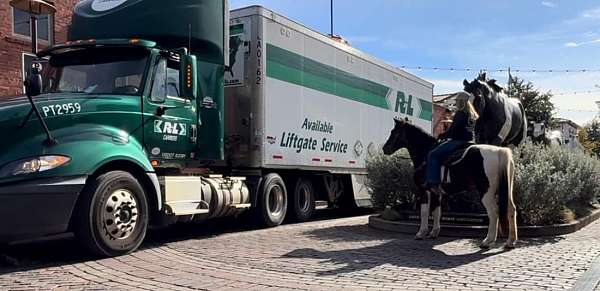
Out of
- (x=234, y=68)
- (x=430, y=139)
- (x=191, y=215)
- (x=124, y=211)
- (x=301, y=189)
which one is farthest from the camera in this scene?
(x=301, y=189)

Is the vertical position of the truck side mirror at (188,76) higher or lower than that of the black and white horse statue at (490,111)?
higher

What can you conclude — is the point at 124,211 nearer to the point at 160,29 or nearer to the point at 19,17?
the point at 160,29

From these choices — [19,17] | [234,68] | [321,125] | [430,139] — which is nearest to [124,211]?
[234,68]

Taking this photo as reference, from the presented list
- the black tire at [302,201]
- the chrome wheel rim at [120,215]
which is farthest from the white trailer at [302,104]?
the chrome wheel rim at [120,215]

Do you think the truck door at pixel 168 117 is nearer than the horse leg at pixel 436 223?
Yes

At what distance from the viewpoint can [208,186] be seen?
32.3ft

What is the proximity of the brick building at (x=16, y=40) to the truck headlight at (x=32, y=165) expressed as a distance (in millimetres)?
10600

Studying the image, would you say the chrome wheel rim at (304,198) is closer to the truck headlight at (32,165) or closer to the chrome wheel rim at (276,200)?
the chrome wheel rim at (276,200)

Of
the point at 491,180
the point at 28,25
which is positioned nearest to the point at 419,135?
the point at 491,180

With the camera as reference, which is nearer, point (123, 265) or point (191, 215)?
point (123, 265)

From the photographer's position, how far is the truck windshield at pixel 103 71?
27.8 ft

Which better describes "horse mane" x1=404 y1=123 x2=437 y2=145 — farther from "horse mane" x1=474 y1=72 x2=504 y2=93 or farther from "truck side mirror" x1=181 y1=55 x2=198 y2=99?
"truck side mirror" x1=181 y1=55 x2=198 y2=99

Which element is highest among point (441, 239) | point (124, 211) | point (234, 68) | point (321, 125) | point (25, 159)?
point (234, 68)

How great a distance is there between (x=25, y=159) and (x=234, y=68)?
5113mm
